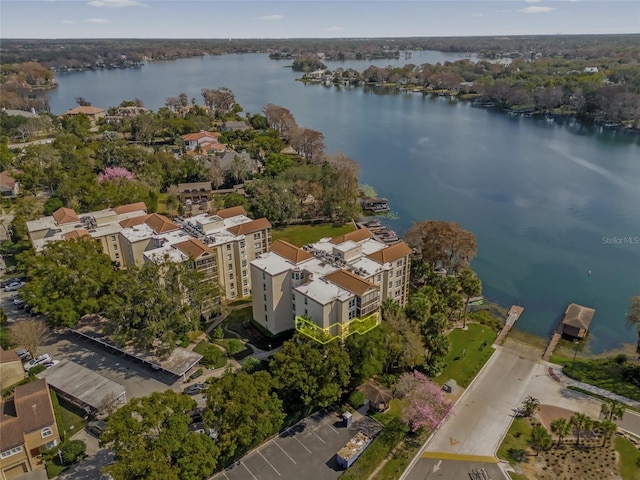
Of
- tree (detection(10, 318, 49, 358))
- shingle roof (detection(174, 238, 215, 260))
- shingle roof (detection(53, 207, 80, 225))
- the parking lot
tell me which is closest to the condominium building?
shingle roof (detection(174, 238, 215, 260))

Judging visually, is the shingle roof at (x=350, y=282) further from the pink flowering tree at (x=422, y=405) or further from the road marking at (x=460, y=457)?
the road marking at (x=460, y=457)

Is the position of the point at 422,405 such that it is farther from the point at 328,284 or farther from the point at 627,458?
the point at 627,458

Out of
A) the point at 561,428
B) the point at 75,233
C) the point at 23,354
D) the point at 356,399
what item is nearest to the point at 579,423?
the point at 561,428

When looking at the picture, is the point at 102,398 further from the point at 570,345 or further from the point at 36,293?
the point at 570,345

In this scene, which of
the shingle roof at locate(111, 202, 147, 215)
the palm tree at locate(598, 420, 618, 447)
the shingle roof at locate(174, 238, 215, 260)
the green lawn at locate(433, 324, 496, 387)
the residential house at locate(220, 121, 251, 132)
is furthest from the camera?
the residential house at locate(220, 121, 251, 132)

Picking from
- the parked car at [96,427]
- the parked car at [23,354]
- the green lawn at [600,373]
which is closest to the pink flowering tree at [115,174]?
the parked car at [23,354]

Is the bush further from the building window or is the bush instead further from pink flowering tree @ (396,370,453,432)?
the building window
